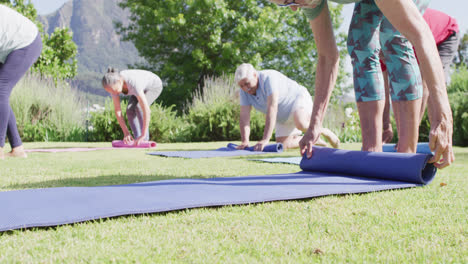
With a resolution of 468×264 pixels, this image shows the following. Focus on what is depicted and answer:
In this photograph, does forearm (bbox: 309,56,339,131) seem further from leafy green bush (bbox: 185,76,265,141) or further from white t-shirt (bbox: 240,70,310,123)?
leafy green bush (bbox: 185,76,265,141)

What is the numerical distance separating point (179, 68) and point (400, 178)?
699 inches

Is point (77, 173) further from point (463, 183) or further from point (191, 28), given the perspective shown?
point (191, 28)

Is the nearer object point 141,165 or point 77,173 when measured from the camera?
point 77,173

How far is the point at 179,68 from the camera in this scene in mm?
19359

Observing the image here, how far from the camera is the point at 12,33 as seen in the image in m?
3.89

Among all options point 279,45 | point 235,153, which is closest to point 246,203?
point 235,153

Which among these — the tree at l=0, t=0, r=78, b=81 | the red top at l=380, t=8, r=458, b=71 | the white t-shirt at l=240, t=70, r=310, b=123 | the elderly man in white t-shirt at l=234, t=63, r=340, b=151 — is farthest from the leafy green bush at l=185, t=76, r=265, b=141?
the tree at l=0, t=0, r=78, b=81

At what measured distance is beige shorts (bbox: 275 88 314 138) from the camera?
5.46m

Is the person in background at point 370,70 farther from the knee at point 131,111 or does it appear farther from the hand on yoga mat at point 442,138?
the knee at point 131,111

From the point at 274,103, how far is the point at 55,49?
14.8m

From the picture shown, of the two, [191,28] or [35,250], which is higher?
[191,28]

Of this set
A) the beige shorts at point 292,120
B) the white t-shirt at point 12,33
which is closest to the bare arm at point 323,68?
the beige shorts at point 292,120

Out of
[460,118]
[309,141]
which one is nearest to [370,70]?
[309,141]

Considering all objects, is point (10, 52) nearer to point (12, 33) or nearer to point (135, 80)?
point (12, 33)
